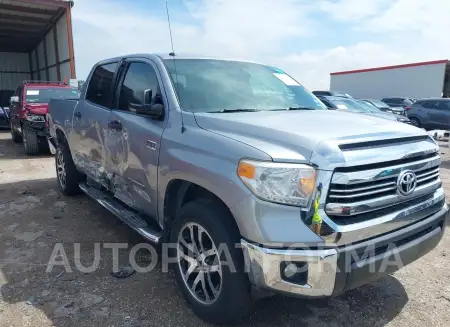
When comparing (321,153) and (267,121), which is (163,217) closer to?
(267,121)

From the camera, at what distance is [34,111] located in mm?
9609

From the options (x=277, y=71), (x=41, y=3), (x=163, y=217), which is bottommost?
(x=163, y=217)

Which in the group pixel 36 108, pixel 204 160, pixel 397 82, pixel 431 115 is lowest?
pixel 431 115

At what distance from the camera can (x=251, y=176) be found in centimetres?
223

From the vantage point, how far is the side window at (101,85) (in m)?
4.14

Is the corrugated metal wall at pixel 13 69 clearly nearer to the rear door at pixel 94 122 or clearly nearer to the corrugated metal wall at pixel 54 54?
the corrugated metal wall at pixel 54 54

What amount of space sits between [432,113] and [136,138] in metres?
16.5

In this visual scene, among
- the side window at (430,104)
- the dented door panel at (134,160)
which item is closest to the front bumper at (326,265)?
the dented door panel at (134,160)

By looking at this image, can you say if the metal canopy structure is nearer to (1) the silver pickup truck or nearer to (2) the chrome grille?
(1) the silver pickup truck

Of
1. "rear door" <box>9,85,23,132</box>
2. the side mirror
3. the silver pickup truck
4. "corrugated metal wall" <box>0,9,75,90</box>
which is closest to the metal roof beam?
"corrugated metal wall" <box>0,9,75,90</box>

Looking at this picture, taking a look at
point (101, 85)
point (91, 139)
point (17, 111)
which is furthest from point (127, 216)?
point (17, 111)

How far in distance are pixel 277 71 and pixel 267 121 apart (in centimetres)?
152

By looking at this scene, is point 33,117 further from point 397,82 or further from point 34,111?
point 397,82

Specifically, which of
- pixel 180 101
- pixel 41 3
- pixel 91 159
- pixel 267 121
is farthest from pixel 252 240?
pixel 41 3
